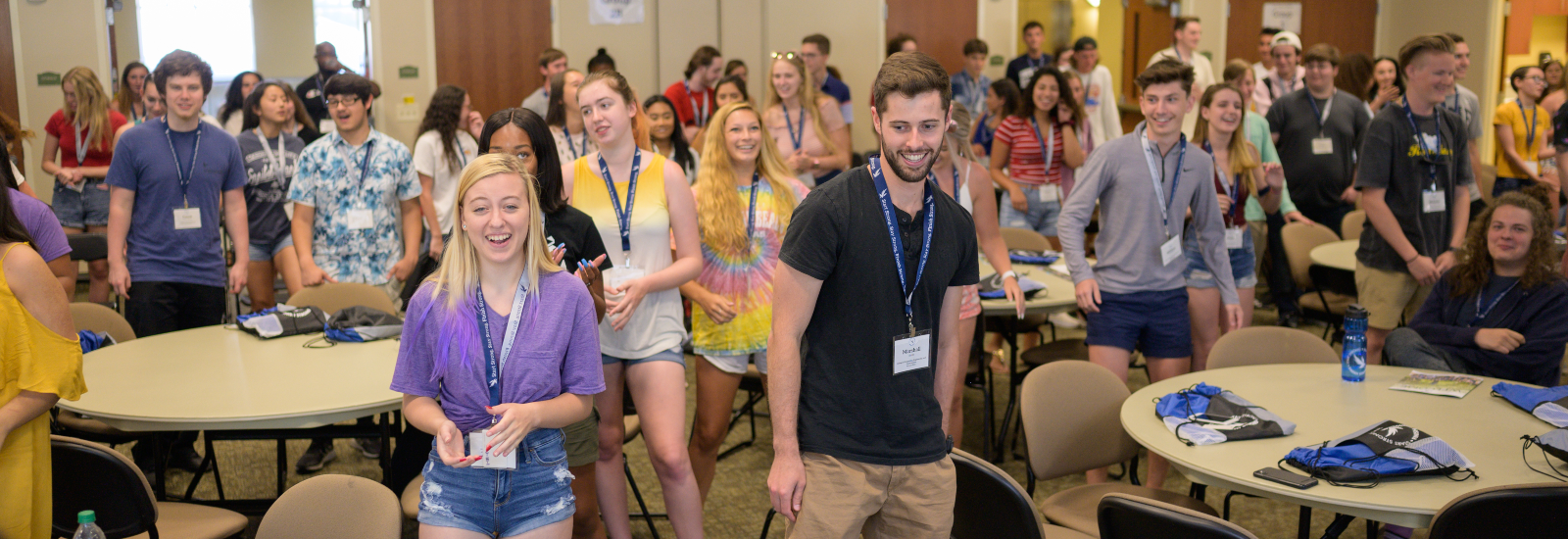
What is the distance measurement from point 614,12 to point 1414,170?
6741 millimetres

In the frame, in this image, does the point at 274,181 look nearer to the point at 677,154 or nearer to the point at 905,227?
the point at 677,154

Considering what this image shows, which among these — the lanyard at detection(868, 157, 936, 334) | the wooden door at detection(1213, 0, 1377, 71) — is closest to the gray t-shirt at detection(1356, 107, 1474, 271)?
the lanyard at detection(868, 157, 936, 334)

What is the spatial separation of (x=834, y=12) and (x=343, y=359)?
281 inches

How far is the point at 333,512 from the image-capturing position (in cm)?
220

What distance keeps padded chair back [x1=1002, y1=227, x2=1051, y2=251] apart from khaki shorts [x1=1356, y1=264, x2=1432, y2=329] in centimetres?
146

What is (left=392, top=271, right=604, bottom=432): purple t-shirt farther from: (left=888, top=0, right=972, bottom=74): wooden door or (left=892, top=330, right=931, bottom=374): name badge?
(left=888, top=0, right=972, bottom=74): wooden door

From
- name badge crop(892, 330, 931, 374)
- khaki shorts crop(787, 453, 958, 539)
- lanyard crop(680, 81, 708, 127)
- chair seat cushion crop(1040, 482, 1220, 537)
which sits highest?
lanyard crop(680, 81, 708, 127)

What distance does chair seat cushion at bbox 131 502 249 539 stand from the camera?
2.55m

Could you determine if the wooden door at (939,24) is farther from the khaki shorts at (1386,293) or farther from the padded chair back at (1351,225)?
the khaki shorts at (1386,293)

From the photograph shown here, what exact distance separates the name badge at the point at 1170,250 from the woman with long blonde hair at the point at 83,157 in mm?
6540

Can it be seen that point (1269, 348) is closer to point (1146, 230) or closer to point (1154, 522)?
point (1146, 230)

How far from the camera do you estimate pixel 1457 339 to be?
3588 millimetres

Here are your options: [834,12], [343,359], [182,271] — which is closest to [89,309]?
[182,271]

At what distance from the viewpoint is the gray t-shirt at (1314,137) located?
22.1ft
